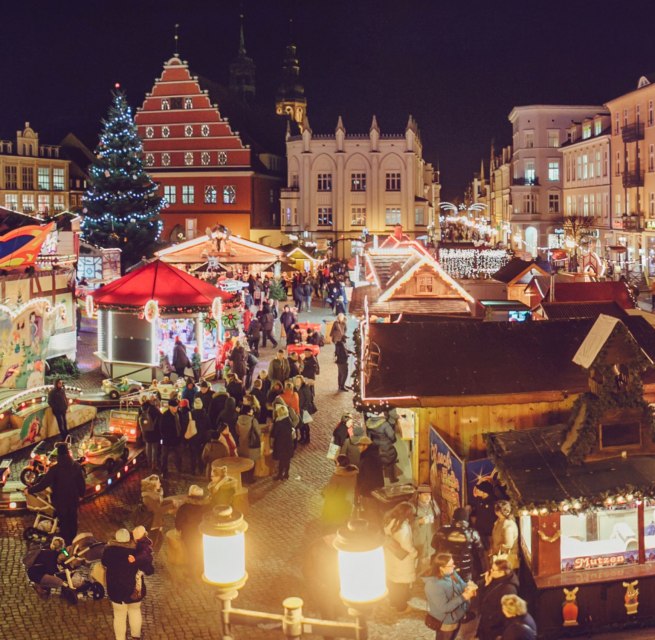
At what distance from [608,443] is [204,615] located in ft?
14.2

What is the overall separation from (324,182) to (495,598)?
176 ft

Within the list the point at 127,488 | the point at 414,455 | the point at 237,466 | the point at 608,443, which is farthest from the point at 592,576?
the point at 127,488

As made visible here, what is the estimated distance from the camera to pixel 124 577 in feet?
25.5

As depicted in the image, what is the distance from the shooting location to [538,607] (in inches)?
315

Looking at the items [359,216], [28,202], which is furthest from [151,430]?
[28,202]

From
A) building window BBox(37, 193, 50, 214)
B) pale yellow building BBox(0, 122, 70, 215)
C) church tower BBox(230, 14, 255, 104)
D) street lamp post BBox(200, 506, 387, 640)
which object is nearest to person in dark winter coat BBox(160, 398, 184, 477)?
street lamp post BBox(200, 506, 387, 640)

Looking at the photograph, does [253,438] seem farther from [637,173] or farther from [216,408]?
[637,173]

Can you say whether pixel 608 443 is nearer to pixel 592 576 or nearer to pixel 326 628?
pixel 592 576

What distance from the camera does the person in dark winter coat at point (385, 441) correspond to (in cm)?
1173

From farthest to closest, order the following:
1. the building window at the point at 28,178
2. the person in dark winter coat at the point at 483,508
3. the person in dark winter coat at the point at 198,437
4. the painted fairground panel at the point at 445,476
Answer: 1. the building window at the point at 28,178
2. the person in dark winter coat at the point at 198,437
3. the painted fairground panel at the point at 445,476
4. the person in dark winter coat at the point at 483,508

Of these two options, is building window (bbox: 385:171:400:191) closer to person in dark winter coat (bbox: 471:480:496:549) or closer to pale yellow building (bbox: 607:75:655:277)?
pale yellow building (bbox: 607:75:655:277)

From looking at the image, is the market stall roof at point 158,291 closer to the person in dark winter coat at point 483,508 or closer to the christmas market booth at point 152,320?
the christmas market booth at point 152,320

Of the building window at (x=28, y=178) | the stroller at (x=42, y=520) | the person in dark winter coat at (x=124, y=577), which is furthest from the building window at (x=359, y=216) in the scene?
the person in dark winter coat at (x=124, y=577)

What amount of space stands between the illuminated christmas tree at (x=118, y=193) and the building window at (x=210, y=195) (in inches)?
492
